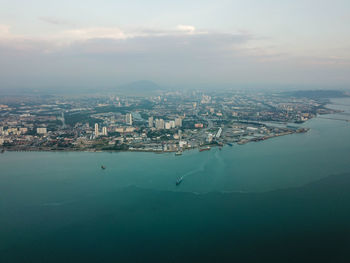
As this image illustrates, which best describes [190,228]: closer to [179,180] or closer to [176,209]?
[176,209]

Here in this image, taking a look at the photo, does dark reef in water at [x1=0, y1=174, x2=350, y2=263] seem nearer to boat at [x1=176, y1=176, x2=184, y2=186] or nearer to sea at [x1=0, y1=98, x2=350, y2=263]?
sea at [x1=0, y1=98, x2=350, y2=263]

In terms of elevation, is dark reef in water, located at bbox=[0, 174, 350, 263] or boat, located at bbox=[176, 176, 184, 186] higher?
boat, located at bbox=[176, 176, 184, 186]

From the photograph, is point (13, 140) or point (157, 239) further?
point (13, 140)

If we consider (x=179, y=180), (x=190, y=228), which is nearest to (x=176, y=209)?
(x=190, y=228)

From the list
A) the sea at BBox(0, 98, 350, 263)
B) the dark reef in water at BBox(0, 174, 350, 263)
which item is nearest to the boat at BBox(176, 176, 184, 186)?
the sea at BBox(0, 98, 350, 263)

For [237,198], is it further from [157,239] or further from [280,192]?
[157,239]

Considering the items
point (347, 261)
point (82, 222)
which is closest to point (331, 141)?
point (347, 261)
